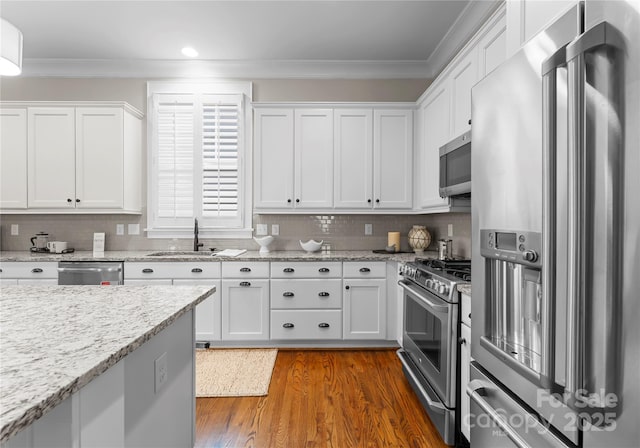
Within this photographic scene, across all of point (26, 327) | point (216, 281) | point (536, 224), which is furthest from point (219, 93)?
point (536, 224)

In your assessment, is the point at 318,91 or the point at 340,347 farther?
the point at 318,91

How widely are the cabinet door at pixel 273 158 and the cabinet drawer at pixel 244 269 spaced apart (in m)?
0.66

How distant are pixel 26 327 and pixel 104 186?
3.03m

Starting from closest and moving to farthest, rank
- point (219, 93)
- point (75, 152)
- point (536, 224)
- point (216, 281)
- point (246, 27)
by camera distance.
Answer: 1. point (536, 224)
2. point (246, 27)
3. point (216, 281)
4. point (75, 152)
5. point (219, 93)

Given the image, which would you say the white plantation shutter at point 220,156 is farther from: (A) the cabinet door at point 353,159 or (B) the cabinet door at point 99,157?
(A) the cabinet door at point 353,159

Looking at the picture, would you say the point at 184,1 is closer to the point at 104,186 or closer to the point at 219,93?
the point at 219,93

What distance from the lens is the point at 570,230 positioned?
0.83 metres

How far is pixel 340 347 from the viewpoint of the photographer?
340cm

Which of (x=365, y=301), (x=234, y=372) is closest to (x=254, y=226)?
(x=365, y=301)

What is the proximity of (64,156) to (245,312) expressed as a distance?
8.03ft

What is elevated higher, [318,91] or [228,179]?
[318,91]

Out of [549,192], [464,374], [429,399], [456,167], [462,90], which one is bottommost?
[429,399]

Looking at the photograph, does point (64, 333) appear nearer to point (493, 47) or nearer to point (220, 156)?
point (493, 47)

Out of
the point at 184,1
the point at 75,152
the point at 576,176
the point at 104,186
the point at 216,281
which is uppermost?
the point at 184,1
